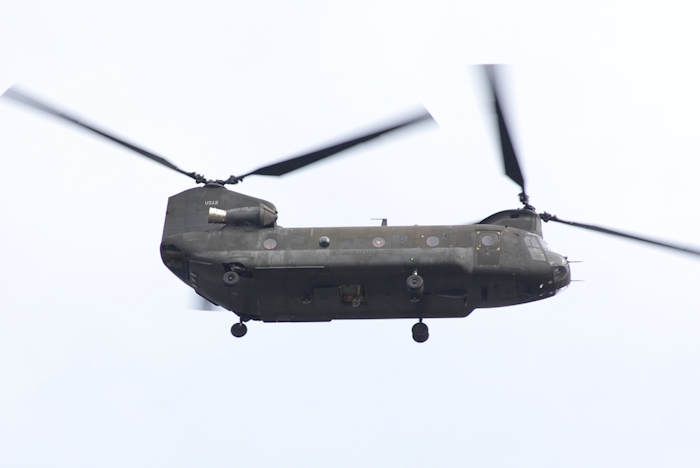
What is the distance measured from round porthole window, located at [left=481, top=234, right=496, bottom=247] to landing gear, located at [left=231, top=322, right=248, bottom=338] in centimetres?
711

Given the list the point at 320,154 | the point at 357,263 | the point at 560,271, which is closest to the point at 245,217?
the point at 320,154

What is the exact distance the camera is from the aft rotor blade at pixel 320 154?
3321cm

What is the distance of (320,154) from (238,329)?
5.45 meters

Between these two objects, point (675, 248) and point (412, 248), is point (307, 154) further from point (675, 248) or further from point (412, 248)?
point (675, 248)

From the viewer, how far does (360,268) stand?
33531 millimetres

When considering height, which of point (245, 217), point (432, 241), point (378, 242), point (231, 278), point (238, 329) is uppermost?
point (245, 217)

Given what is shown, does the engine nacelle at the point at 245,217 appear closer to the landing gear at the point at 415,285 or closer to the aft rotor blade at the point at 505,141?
the landing gear at the point at 415,285

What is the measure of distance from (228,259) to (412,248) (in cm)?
500

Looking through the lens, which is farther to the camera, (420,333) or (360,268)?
(420,333)

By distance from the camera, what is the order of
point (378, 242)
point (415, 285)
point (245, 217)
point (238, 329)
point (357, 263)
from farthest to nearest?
point (238, 329) < point (245, 217) < point (378, 242) < point (357, 263) < point (415, 285)


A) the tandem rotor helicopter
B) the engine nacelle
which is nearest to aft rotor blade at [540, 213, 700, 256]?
the tandem rotor helicopter

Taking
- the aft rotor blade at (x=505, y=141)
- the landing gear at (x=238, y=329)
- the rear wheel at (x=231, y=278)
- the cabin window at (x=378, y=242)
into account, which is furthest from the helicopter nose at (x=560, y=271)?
the landing gear at (x=238, y=329)

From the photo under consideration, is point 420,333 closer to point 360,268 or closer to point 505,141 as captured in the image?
point 360,268

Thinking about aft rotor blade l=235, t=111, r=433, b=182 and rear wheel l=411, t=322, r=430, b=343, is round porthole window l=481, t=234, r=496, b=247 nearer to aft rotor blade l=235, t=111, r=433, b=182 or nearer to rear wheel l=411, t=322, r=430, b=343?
rear wheel l=411, t=322, r=430, b=343
